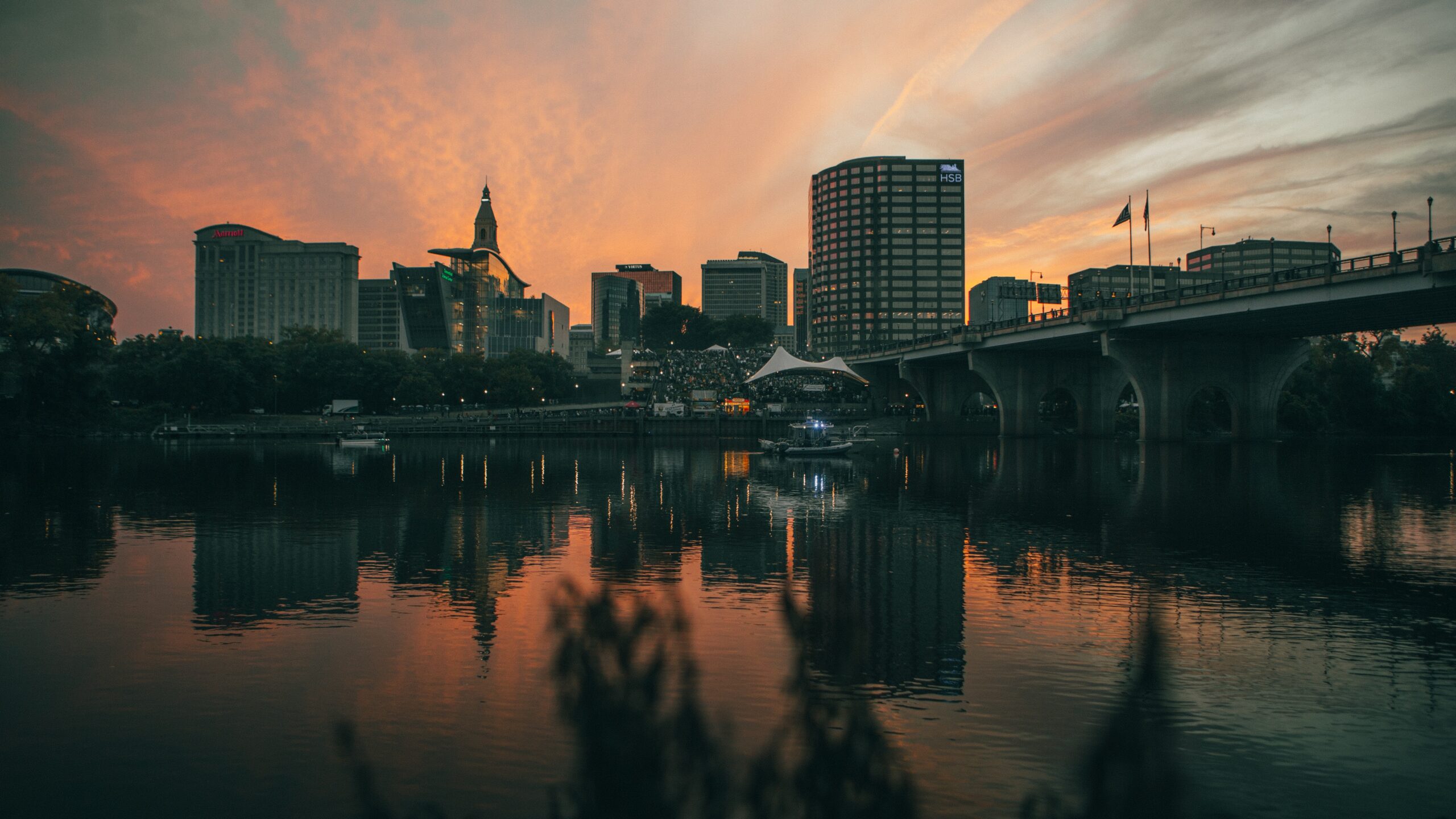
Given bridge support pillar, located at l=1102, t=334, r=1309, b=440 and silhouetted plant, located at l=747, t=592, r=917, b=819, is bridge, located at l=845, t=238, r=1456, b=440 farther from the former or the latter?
silhouetted plant, located at l=747, t=592, r=917, b=819

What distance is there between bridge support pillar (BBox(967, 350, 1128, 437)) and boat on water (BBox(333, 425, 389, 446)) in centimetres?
6513

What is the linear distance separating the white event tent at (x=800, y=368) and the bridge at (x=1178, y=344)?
7.46 metres

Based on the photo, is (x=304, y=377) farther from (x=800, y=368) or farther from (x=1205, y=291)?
(x=1205, y=291)

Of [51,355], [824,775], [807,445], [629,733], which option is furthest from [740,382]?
[824,775]

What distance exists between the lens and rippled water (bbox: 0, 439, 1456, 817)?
10594mm

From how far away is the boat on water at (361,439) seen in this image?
3735 inches

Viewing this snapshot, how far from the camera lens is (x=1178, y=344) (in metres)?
74.8

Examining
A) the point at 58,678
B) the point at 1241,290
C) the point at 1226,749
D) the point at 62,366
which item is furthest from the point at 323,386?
the point at 1226,749

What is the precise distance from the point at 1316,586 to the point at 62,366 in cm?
11654

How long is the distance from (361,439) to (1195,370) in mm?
83237

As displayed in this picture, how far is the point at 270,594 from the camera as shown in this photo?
20078mm

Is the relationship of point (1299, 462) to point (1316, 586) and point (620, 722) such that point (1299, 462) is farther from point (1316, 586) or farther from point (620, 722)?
point (620, 722)

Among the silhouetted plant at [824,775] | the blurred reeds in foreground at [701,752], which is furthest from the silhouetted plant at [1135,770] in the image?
the silhouetted plant at [824,775]

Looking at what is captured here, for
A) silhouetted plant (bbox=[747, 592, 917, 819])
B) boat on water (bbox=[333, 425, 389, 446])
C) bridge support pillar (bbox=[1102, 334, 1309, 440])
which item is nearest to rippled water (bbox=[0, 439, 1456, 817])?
silhouetted plant (bbox=[747, 592, 917, 819])
